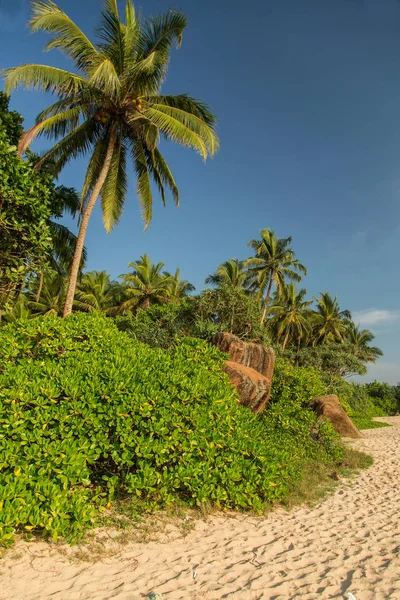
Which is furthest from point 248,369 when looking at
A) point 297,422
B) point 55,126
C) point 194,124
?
point 55,126

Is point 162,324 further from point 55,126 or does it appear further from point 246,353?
point 55,126

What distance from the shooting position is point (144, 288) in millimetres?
27203

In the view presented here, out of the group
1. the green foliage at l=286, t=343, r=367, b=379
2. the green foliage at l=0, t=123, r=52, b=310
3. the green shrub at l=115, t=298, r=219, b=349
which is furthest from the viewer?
the green foliage at l=286, t=343, r=367, b=379

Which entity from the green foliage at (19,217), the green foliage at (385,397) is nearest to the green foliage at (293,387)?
the green foliage at (19,217)

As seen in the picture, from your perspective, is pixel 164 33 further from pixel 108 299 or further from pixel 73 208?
pixel 108 299

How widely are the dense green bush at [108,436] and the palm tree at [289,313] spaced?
2539cm

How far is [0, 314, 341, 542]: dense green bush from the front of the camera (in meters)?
3.88

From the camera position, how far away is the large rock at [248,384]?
821 centimetres

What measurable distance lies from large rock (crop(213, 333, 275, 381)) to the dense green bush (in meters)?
2.86

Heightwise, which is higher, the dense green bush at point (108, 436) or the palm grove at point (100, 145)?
the palm grove at point (100, 145)

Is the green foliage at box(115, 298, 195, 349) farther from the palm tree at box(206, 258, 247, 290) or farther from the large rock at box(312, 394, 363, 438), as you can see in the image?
the palm tree at box(206, 258, 247, 290)

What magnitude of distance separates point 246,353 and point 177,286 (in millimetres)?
22042

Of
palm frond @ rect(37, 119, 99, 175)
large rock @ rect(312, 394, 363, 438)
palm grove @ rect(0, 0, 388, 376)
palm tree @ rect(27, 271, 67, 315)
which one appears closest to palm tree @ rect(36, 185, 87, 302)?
palm grove @ rect(0, 0, 388, 376)

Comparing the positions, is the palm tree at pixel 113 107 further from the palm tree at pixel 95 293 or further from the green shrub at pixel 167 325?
the palm tree at pixel 95 293
